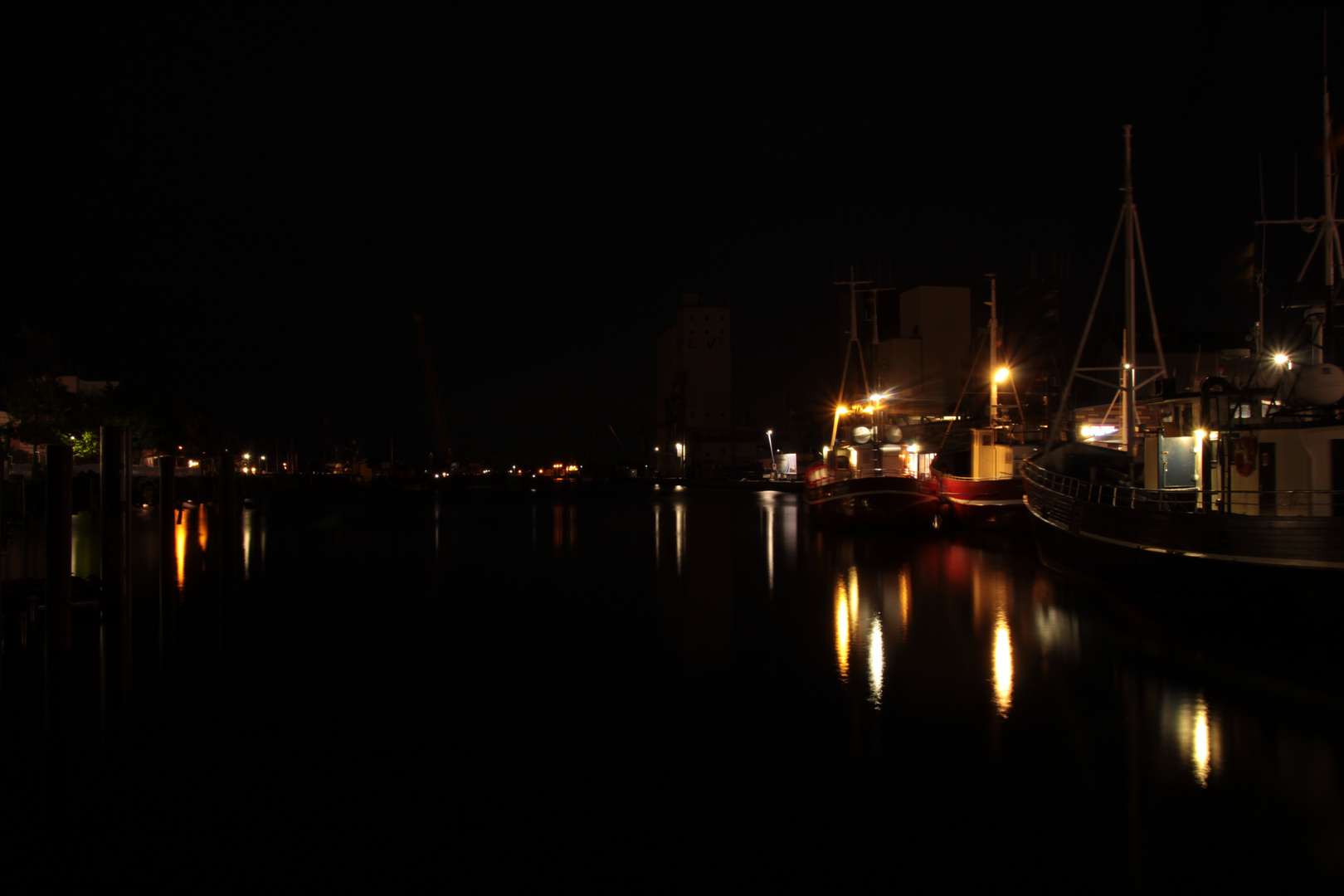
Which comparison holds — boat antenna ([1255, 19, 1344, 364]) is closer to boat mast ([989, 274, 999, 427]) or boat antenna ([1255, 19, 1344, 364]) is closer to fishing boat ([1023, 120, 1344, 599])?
fishing boat ([1023, 120, 1344, 599])

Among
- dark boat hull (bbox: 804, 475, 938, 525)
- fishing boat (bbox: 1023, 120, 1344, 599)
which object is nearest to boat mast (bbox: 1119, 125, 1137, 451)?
fishing boat (bbox: 1023, 120, 1344, 599)

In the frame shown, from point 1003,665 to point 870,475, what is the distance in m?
22.7

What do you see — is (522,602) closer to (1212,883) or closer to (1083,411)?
(1212,883)

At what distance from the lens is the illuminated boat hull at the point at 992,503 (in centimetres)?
3095

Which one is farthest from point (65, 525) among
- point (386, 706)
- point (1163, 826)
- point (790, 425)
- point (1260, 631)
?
point (790, 425)

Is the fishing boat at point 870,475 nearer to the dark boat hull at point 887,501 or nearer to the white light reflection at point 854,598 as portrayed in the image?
the dark boat hull at point 887,501

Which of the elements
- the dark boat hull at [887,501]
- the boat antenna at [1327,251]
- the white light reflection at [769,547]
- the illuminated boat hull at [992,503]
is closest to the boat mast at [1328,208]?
the boat antenna at [1327,251]

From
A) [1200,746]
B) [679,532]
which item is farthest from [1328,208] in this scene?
[679,532]

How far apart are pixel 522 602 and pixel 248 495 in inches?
2880

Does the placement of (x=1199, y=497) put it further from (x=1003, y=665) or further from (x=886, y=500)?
(x=886, y=500)

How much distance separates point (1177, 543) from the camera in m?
14.8

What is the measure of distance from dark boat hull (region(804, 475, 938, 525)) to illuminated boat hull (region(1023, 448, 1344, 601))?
11.4 metres

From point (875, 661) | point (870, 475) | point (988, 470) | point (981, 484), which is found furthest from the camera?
point (870, 475)

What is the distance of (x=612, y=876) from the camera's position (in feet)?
20.0
